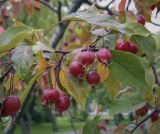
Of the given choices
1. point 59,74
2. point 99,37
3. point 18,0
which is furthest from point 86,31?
point 18,0

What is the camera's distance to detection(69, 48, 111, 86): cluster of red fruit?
116 centimetres

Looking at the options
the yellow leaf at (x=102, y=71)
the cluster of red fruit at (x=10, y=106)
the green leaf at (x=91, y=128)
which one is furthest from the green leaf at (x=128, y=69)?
the green leaf at (x=91, y=128)

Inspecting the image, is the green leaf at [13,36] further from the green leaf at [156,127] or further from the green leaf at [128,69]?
the green leaf at [156,127]

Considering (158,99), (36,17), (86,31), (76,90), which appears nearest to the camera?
(76,90)

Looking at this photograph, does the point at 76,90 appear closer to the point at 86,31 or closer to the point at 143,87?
the point at 143,87

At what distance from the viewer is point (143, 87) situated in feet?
4.26

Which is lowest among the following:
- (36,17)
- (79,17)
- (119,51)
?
(36,17)

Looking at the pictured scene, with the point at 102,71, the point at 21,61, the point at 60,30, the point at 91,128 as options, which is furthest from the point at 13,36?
the point at 60,30

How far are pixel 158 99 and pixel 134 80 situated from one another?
1.35ft

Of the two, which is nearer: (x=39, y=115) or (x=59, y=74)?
(x=59, y=74)

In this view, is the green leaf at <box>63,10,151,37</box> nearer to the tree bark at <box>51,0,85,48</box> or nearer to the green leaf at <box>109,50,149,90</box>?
the green leaf at <box>109,50,149,90</box>

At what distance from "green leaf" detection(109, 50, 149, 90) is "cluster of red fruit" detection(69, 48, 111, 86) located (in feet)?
0.29

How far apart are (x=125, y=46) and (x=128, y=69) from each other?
0.09 meters

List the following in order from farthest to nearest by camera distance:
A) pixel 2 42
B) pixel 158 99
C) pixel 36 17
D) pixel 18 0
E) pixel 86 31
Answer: pixel 36 17, pixel 18 0, pixel 158 99, pixel 86 31, pixel 2 42
